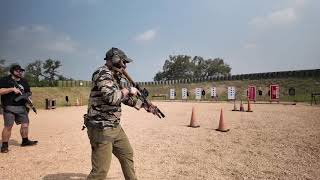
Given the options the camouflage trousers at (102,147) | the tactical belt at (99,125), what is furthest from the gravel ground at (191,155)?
the tactical belt at (99,125)

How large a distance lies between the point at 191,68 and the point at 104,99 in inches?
4263

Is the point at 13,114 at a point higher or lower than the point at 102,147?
higher

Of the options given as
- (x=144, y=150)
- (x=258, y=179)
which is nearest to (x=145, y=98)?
(x=258, y=179)

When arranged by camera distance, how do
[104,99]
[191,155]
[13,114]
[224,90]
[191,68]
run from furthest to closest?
[191,68] → [224,90] → [13,114] → [191,155] → [104,99]

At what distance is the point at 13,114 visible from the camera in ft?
31.1

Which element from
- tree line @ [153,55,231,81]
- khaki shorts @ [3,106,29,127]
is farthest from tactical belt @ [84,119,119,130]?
tree line @ [153,55,231,81]

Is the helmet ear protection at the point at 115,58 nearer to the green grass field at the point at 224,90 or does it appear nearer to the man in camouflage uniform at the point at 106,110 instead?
the man in camouflage uniform at the point at 106,110

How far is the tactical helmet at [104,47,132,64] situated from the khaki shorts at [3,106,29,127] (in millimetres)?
5468

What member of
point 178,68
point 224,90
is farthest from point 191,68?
point 224,90

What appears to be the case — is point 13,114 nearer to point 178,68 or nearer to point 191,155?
point 191,155

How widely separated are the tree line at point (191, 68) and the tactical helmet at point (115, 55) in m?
107

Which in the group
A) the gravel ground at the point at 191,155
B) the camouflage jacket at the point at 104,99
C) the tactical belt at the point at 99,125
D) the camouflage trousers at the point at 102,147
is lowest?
the gravel ground at the point at 191,155

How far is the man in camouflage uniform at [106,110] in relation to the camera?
4.63 m

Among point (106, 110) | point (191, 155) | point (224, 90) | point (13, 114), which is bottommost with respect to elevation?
point (191, 155)
